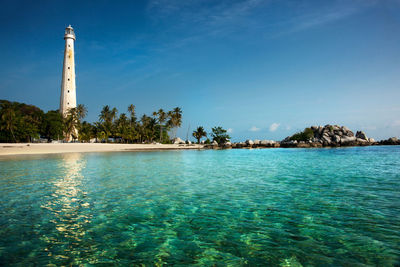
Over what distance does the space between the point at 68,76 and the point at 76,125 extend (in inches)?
640

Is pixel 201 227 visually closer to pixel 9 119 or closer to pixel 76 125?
pixel 9 119

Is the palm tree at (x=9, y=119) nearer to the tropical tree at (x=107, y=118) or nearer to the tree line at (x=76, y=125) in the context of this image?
the tree line at (x=76, y=125)

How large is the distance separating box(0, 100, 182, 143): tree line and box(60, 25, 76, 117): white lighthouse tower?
3.07 metres

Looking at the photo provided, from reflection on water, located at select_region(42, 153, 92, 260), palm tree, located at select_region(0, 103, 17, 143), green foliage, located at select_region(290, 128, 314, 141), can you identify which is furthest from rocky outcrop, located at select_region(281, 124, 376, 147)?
reflection on water, located at select_region(42, 153, 92, 260)

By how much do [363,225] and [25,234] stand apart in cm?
818

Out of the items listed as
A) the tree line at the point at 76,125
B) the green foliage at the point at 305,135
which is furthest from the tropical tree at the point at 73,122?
the green foliage at the point at 305,135

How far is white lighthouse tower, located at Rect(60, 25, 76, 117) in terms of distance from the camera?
254ft

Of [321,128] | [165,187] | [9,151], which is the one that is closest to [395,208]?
[165,187]

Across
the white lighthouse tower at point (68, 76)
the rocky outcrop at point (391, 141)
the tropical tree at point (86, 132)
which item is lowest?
the rocky outcrop at point (391, 141)

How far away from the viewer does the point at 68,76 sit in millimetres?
77750

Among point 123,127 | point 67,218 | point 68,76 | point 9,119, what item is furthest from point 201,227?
point 123,127

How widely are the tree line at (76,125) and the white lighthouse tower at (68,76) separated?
3.07 meters

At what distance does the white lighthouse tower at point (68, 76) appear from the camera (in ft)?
254

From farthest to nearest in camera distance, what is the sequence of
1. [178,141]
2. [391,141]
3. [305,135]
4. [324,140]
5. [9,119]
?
[178,141] → [305,135] → [391,141] → [324,140] → [9,119]
